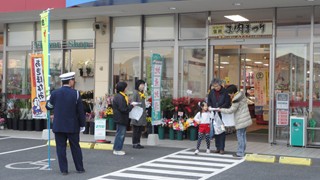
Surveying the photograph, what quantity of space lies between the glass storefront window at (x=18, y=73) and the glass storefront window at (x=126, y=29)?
380cm

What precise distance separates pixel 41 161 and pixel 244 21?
6.94 metres

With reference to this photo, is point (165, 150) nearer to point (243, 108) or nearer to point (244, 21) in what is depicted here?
point (243, 108)

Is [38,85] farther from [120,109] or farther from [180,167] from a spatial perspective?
[180,167]

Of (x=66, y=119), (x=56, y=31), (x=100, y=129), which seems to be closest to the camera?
(x=66, y=119)

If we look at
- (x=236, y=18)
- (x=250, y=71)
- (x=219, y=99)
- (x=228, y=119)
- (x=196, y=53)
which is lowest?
(x=228, y=119)

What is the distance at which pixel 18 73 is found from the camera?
16219mm

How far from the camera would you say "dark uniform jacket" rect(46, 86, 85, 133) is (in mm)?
7738

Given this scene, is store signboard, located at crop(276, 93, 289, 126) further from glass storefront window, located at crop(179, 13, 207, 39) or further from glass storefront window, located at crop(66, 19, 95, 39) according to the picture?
glass storefront window, located at crop(66, 19, 95, 39)

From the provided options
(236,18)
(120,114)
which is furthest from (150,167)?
(236,18)

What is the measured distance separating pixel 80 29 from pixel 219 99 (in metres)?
6.76

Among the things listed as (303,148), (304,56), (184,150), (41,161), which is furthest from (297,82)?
(41,161)

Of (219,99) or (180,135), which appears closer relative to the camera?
(219,99)

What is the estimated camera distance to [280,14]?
40.3 feet

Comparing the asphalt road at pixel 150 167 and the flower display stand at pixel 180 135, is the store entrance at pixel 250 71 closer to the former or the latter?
the flower display stand at pixel 180 135
